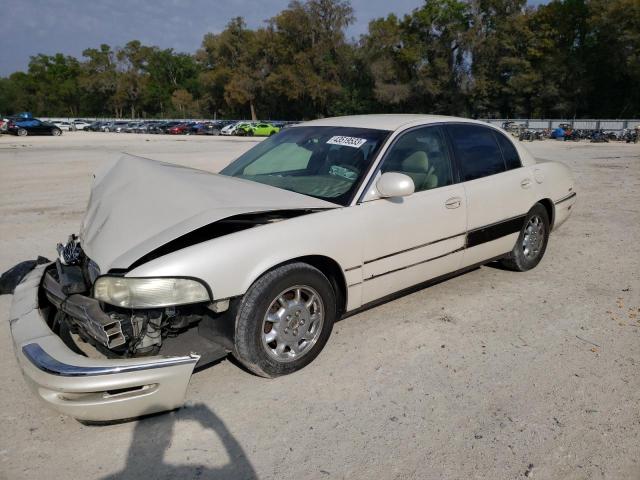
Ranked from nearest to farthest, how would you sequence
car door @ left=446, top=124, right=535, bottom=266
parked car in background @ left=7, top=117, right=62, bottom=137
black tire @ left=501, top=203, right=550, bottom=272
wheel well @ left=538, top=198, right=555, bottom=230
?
car door @ left=446, top=124, right=535, bottom=266
black tire @ left=501, top=203, right=550, bottom=272
wheel well @ left=538, top=198, right=555, bottom=230
parked car in background @ left=7, top=117, right=62, bottom=137

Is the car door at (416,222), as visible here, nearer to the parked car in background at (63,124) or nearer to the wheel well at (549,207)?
the wheel well at (549,207)

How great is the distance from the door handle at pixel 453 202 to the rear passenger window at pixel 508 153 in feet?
3.14

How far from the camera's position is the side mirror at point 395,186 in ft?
10.7

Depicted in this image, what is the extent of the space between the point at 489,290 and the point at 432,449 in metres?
2.37

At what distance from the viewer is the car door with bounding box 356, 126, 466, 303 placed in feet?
11.1

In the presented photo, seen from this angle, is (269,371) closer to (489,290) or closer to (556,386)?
(556,386)

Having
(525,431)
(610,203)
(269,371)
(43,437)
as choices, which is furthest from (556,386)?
(610,203)

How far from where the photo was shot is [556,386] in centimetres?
299

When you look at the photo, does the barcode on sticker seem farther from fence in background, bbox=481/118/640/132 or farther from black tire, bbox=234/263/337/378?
fence in background, bbox=481/118/640/132

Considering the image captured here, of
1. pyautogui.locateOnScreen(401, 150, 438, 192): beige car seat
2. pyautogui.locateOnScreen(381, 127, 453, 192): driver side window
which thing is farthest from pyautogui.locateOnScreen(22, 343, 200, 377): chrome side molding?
pyautogui.locateOnScreen(401, 150, 438, 192): beige car seat

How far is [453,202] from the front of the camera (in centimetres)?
386

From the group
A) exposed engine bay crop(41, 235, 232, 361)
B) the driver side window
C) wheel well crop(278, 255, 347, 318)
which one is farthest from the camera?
the driver side window

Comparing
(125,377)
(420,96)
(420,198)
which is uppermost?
(420,96)

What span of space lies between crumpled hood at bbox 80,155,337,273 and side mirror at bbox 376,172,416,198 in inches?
14.9
